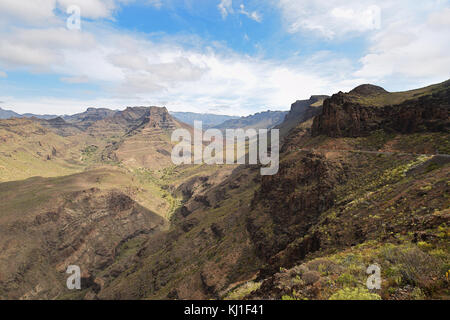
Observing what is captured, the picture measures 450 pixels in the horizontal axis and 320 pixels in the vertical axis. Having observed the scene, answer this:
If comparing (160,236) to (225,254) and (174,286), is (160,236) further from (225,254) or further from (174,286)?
(225,254)

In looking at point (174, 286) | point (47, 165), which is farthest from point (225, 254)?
point (47, 165)

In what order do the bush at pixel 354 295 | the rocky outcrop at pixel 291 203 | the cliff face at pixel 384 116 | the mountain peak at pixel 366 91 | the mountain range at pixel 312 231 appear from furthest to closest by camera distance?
the mountain peak at pixel 366 91, the cliff face at pixel 384 116, the rocky outcrop at pixel 291 203, the mountain range at pixel 312 231, the bush at pixel 354 295

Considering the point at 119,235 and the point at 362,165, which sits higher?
the point at 362,165

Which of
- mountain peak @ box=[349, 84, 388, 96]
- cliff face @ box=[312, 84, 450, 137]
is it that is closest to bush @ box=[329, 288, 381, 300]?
cliff face @ box=[312, 84, 450, 137]

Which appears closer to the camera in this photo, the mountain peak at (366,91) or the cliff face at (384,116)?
the cliff face at (384,116)

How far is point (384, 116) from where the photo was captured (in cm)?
3869

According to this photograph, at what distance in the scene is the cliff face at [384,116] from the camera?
106 ft

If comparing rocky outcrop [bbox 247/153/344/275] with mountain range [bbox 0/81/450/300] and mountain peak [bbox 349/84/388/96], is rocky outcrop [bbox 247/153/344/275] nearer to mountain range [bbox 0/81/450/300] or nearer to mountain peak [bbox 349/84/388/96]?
mountain range [bbox 0/81/450/300]

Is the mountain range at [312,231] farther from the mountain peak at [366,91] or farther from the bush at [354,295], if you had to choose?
the mountain peak at [366,91]

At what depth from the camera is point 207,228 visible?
52.2m

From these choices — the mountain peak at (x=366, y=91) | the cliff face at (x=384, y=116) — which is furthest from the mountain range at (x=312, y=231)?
the mountain peak at (x=366, y=91)

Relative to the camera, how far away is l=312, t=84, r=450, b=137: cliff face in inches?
1271
